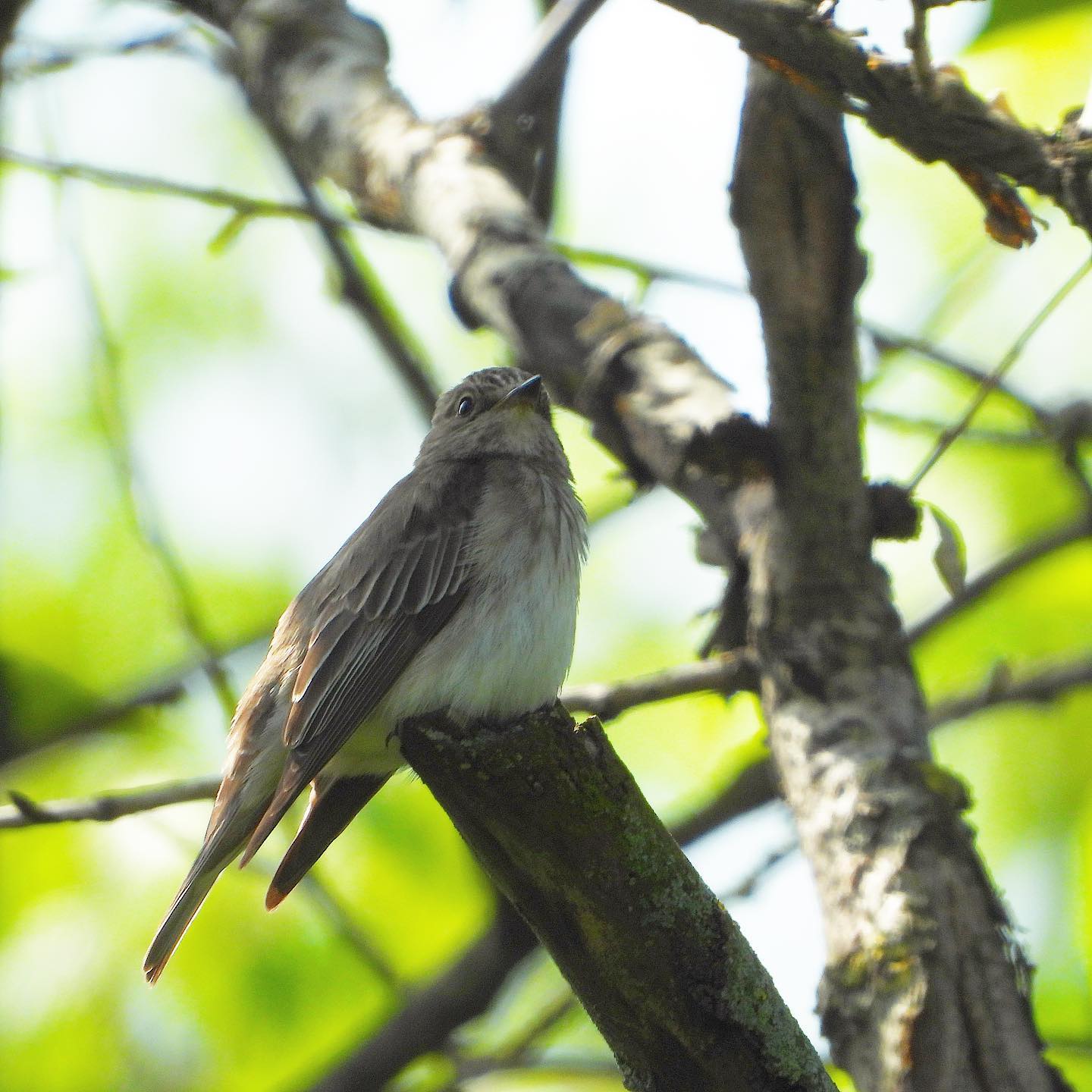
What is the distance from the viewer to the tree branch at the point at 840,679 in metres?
3.56

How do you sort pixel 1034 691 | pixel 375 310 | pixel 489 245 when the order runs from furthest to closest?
pixel 375 310 < pixel 1034 691 < pixel 489 245

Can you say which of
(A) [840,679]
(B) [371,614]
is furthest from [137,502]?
(A) [840,679]

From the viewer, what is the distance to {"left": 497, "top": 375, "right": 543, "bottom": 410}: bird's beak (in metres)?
5.23

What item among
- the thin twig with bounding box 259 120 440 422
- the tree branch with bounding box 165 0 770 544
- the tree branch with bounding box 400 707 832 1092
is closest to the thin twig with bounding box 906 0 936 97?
the tree branch with bounding box 165 0 770 544

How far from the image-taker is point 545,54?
17.5 ft

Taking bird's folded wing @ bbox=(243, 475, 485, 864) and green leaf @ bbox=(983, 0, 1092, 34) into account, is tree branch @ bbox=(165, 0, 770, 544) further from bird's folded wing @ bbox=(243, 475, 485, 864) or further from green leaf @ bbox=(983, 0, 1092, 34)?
green leaf @ bbox=(983, 0, 1092, 34)

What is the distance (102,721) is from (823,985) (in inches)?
151

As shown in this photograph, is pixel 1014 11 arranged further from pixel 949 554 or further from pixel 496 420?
pixel 496 420

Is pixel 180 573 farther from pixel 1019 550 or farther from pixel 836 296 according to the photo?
pixel 1019 550

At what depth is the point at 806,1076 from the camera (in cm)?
280

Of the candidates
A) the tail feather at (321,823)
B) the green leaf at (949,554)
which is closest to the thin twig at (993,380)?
the green leaf at (949,554)

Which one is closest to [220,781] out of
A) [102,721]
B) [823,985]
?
[823,985]

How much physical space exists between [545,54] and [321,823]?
3043 millimetres

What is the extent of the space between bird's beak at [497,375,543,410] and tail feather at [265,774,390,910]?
1561 mm
